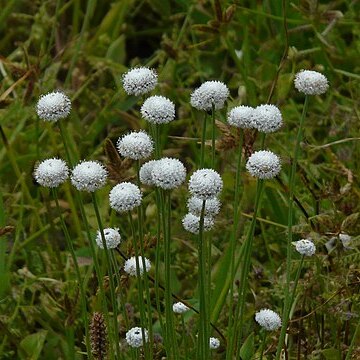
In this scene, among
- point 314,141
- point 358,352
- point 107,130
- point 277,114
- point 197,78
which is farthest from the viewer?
point 197,78

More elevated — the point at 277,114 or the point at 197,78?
the point at 277,114

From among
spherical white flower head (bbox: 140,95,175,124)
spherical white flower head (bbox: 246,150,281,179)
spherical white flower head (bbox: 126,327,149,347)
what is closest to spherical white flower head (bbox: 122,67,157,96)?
spherical white flower head (bbox: 140,95,175,124)

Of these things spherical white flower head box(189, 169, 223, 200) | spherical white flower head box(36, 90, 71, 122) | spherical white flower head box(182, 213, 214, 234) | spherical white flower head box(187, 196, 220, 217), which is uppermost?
spherical white flower head box(36, 90, 71, 122)

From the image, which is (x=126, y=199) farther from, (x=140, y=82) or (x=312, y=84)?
(x=312, y=84)

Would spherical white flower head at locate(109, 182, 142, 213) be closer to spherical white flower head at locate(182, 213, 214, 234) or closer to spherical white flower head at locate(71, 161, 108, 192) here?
spherical white flower head at locate(71, 161, 108, 192)

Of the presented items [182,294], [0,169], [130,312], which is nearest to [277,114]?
[130,312]

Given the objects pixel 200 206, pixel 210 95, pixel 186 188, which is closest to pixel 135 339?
pixel 200 206

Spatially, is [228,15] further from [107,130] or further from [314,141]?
[107,130]
